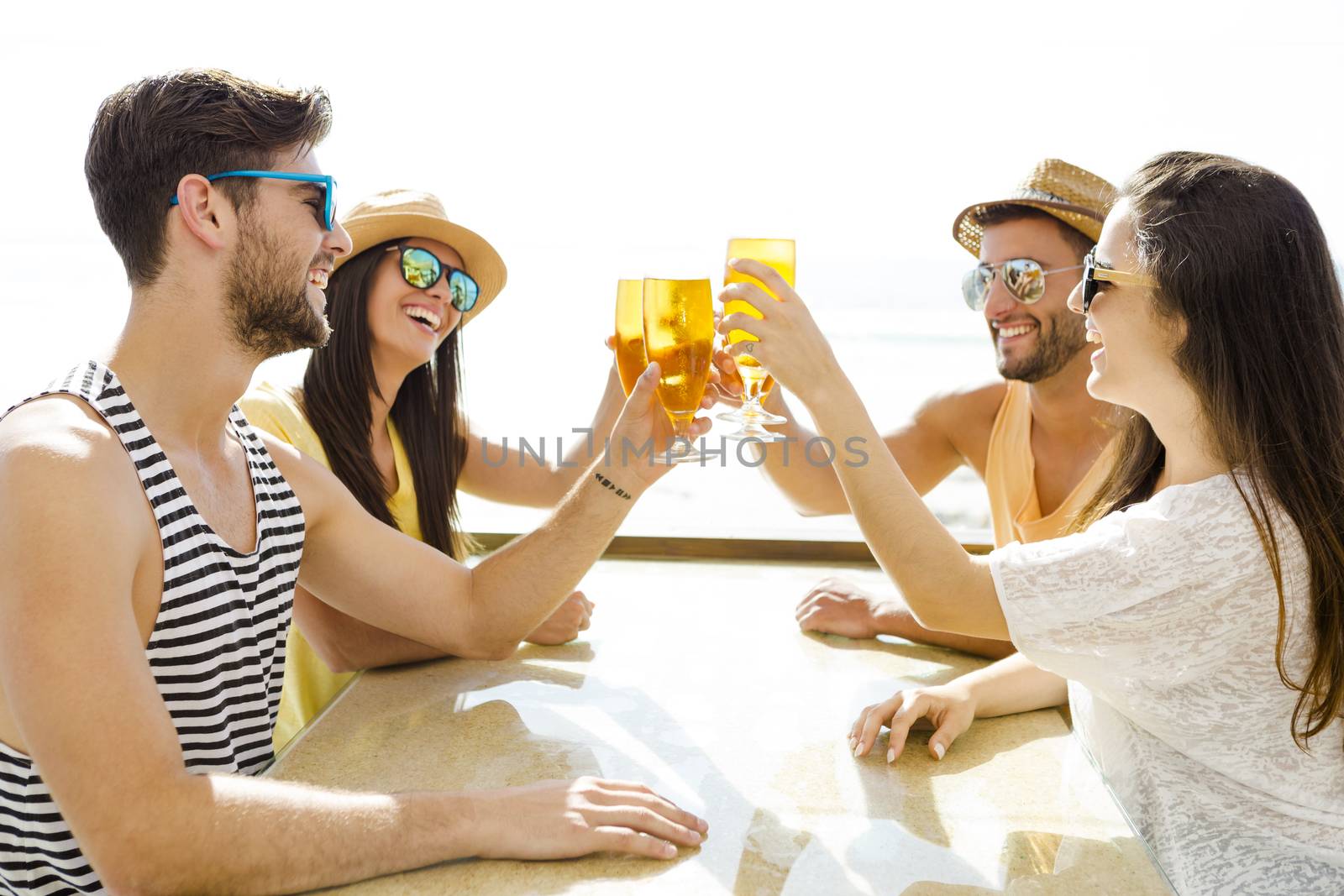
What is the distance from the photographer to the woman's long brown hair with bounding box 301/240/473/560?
259 centimetres

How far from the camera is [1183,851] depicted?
144 centimetres

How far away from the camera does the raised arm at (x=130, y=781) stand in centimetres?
112

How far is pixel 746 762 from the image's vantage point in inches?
62.0

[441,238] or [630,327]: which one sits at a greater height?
[441,238]

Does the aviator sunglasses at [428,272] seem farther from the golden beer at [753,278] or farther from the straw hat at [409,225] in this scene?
the golden beer at [753,278]

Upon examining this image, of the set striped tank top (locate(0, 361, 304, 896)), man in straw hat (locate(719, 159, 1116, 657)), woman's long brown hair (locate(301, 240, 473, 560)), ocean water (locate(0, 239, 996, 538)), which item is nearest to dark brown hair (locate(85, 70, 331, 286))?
striped tank top (locate(0, 361, 304, 896))

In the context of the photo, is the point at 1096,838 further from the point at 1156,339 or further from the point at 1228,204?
the point at 1228,204

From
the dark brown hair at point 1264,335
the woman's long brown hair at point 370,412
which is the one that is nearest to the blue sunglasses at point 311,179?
the woman's long brown hair at point 370,412

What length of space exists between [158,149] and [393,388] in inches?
51.4

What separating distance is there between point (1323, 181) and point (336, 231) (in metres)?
23.3

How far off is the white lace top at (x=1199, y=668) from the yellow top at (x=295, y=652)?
1737 millimetres

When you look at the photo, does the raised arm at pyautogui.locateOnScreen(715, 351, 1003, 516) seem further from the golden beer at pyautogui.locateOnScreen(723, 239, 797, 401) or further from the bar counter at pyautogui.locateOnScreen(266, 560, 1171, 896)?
the golden beer at pyautogui.locateOnScreen(723, 239, 797, 401)

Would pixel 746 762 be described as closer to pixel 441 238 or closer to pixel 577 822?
pixel 577 822

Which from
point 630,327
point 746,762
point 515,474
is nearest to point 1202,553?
point 746,762
